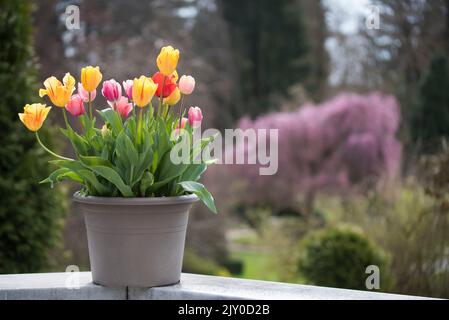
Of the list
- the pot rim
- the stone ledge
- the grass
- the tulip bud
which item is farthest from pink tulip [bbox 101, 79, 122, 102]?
the grass

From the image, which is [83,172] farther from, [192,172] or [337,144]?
[337,144]

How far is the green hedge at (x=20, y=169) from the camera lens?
333 cm

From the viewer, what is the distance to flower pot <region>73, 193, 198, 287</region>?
177 centimetres

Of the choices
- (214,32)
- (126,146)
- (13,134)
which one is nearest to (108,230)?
(126,146)

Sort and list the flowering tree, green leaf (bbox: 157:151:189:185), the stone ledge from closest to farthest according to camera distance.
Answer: the stone ledge, green leaf (bbox: 157:151:189:185), the flowering tree

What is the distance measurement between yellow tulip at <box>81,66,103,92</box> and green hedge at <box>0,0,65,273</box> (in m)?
1.70

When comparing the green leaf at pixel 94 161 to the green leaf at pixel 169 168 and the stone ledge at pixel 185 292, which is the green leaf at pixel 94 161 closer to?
the green leaf at pixel 169 168

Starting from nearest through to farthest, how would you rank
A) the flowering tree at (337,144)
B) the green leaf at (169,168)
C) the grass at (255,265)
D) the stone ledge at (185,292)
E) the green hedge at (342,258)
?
the stone ledge at (185,292), the green leaf at (169,168), the green hedge at (342,258), the grass at (255,265), the flowering tree at (337,144)

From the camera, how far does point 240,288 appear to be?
6.00 feet

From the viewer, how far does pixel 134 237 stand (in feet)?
5.86

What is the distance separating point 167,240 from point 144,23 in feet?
35.0

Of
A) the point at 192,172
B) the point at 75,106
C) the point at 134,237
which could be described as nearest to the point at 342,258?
the point at 192,172

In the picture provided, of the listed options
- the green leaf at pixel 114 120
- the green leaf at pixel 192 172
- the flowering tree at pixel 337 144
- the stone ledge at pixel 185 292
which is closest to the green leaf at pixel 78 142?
the green leaf at pixel 114 120

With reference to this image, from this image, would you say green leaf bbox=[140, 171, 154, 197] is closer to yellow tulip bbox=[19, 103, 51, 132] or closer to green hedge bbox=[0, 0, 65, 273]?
yellow tulip bbox=[19, 103, 51, 132]
